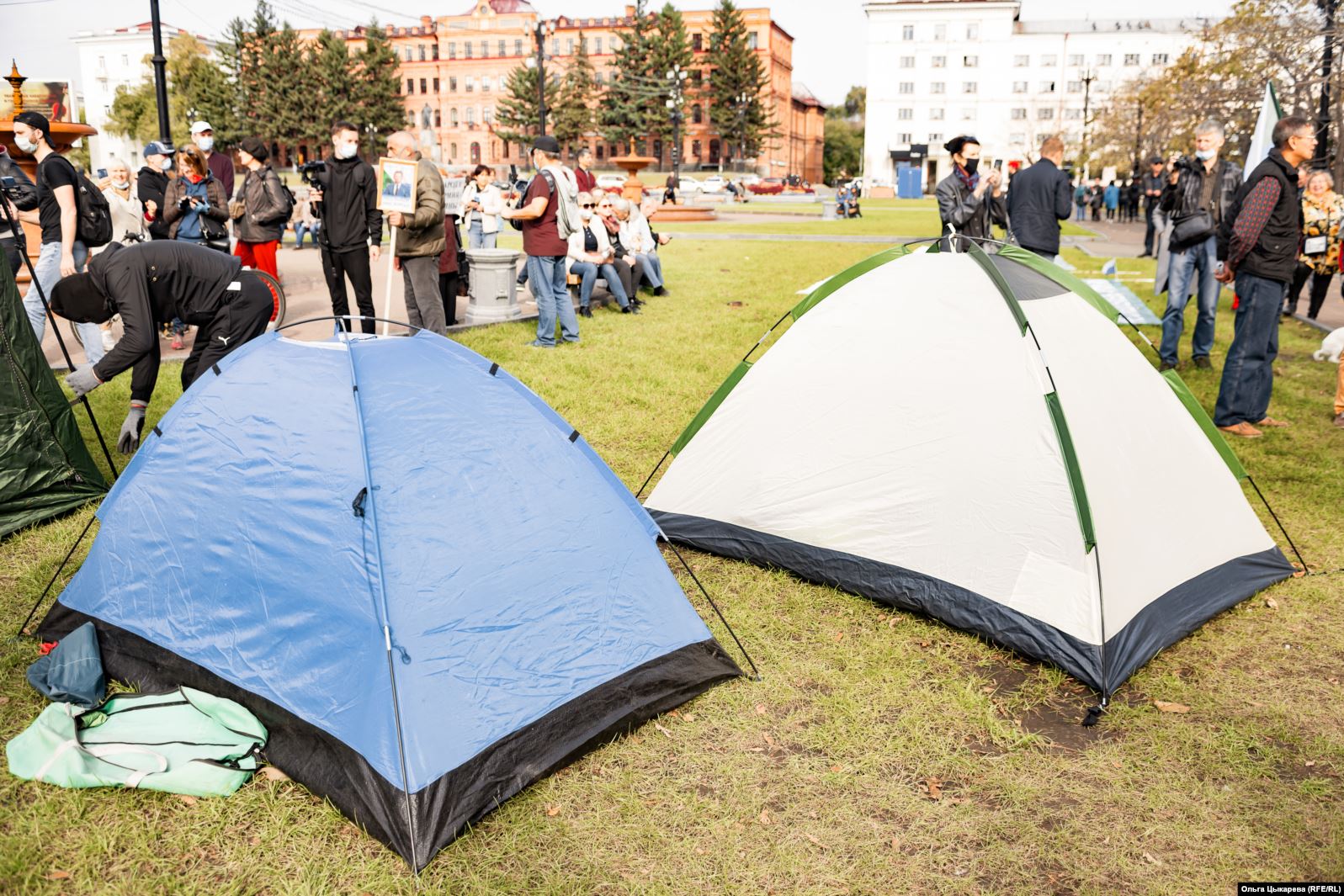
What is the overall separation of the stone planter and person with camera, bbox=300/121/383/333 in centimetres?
231

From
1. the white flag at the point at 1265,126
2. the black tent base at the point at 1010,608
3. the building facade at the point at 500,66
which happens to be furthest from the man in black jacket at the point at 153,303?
the building facade at the point at 500,66

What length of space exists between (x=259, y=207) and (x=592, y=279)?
13.0ft

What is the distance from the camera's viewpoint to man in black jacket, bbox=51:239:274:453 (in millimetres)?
5391

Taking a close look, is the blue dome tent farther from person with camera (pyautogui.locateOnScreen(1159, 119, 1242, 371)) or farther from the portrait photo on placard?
person with camera (pyautogui.locateOnScreen(1159, 119, 1242, 371))

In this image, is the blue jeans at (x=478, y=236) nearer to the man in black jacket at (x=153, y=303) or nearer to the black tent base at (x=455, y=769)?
the man in black jacket at (x=153, y=303)

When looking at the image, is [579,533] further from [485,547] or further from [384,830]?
[384,830]

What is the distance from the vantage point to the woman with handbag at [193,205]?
9445mm

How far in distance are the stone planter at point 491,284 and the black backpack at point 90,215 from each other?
3851mm

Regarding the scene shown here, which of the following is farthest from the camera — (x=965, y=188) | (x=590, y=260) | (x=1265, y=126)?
(x=590, y=260)

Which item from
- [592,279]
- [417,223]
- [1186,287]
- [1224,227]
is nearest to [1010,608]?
[1224,227]

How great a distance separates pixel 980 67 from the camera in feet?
277

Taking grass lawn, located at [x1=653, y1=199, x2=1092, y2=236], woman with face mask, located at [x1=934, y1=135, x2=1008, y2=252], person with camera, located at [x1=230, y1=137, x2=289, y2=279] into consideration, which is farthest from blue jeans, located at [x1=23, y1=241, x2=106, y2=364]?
grass lawn, located at [x1=653, y1=199, x2=1092, y2=236]

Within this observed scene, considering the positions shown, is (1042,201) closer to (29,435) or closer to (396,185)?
(396,185)

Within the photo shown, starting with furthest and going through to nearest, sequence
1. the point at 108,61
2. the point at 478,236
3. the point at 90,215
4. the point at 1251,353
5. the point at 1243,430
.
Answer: the point at 108,61 → the point at 478,236 → the point at 90,215 → the point at 1243,430 → the point at 1251,353
